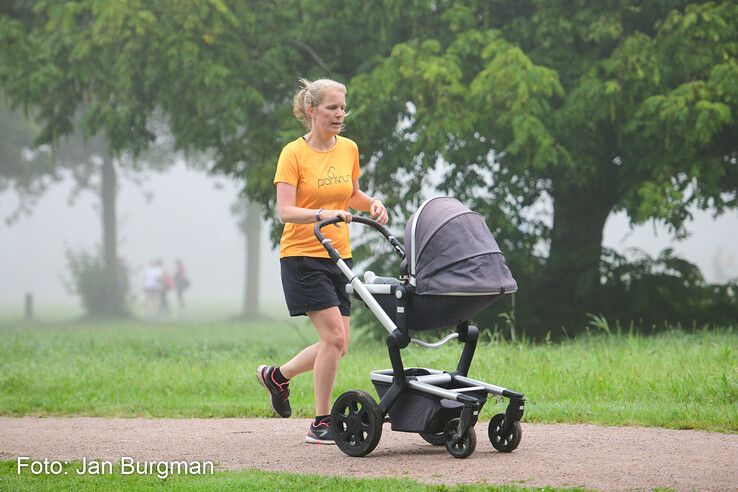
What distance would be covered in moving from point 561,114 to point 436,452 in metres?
9.93

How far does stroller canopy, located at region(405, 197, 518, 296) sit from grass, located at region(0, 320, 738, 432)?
191cm

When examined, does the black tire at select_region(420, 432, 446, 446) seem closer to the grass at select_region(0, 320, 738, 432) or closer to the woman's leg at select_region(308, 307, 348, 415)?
the woman's leg at select_region(308, 307, 348, 415)

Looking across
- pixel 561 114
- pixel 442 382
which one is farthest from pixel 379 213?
pixel 561 114

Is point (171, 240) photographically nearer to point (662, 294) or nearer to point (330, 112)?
point (662, 294)

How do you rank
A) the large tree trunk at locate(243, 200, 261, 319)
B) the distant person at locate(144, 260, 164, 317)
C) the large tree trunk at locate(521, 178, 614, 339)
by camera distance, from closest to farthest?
the large tree trunk at locate(521, 178, 614, 339) → the large tree trunk at locate(243, 200, 261, 319) → the distant person at locate(144, 260, 164, 317)

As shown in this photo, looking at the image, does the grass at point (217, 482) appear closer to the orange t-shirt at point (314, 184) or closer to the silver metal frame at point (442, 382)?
the silver metal frame at point (442, 382)

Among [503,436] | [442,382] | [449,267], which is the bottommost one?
[503,436]

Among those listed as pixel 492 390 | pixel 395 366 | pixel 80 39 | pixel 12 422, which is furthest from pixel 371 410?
pixel 80 39

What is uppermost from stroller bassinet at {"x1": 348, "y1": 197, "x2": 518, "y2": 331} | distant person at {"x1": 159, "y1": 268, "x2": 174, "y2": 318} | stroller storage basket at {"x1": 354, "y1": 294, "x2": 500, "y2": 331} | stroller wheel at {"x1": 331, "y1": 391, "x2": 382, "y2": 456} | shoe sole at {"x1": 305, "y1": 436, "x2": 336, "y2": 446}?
stroller bassinet at {"x1": 348, "y1": 197, "x2": 518, "y2": 331}

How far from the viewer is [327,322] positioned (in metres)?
6.70

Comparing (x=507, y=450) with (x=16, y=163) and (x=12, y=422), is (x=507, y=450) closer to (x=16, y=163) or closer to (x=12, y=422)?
(x=12, y=422)

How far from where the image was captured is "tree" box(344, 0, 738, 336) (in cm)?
1507

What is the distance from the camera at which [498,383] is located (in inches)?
372

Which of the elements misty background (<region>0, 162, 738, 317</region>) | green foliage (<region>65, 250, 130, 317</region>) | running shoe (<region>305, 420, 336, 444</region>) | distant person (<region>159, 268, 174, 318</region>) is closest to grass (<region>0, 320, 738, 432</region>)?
running shoe (<region>305, 420, 336, 444</region>)
